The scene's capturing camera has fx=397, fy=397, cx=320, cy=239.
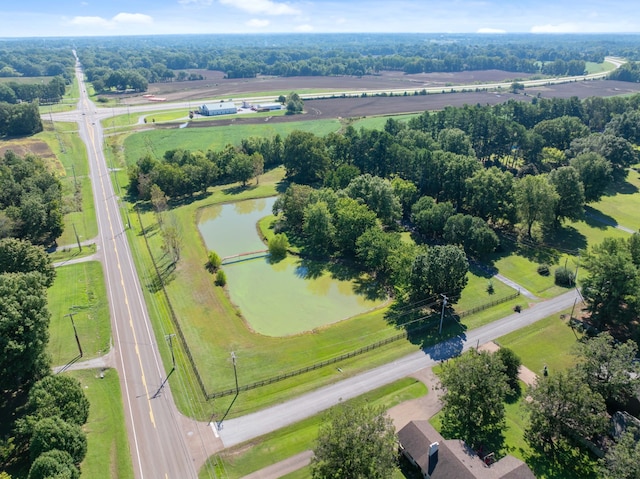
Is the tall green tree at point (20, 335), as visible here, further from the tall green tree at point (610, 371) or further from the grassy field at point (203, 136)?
the grassy field at point (203, 136)

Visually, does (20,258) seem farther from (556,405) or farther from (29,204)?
(556,405)

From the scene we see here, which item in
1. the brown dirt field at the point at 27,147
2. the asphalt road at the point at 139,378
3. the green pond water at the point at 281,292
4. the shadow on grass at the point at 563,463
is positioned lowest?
the green pond water at the point at 281,292

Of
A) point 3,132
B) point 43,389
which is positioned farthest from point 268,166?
point 3,132

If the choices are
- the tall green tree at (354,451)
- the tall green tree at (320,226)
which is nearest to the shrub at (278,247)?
the tall green tree at (320,226)

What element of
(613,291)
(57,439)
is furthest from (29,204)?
(613,291)

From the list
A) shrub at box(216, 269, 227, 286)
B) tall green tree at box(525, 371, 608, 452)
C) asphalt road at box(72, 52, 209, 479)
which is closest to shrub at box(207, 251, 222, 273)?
shrub at box(216, 269, 227, 286)

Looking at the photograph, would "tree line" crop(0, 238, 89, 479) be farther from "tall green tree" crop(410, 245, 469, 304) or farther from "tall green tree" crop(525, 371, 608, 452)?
"tall green tree" crop(410, 245, 469, 304)
